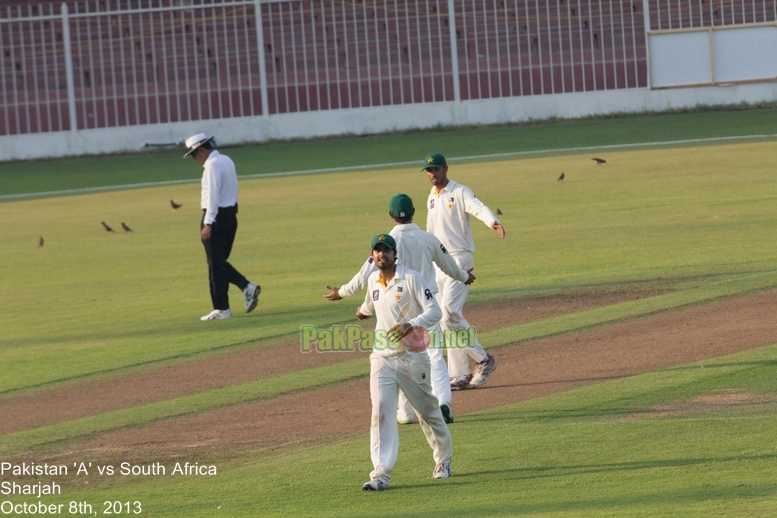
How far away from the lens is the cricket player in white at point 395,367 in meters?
8.20

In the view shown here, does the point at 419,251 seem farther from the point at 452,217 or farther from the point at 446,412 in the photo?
the point at 452,217

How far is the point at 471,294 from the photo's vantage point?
54.8ft

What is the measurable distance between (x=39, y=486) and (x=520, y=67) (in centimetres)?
2723

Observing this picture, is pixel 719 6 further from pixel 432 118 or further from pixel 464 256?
pixel 464 256

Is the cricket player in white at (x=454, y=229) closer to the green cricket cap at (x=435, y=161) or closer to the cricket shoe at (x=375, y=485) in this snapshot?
the green cricket cap at (x=435, y=161)

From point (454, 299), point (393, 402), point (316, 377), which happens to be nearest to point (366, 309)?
point (393, 402)

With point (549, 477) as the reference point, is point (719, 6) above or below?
above

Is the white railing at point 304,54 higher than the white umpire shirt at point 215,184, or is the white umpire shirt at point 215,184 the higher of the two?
the white railing at point 304,54

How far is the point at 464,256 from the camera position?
1129 cm

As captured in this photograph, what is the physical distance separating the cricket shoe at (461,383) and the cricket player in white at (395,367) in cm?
313

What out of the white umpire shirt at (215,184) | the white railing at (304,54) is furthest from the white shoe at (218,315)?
the white railing at (304,54)

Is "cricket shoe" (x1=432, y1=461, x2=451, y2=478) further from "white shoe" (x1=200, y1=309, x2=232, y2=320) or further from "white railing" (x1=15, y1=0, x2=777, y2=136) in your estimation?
"white railing" (x1=15, y1=0, x2=777, y2=136)

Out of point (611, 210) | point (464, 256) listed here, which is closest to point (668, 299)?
point (464, 256)

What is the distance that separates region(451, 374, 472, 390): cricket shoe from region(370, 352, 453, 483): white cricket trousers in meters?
3.22
